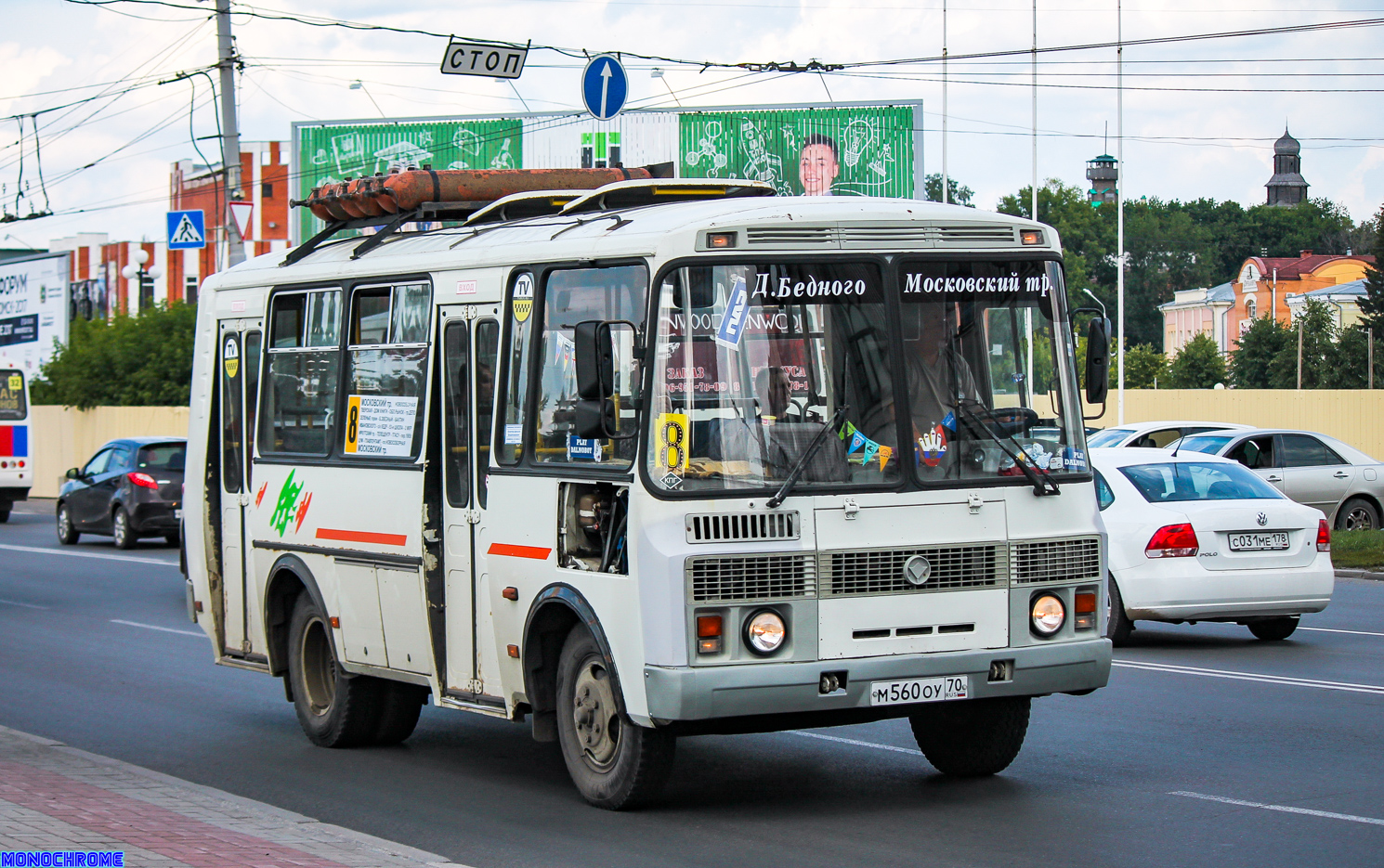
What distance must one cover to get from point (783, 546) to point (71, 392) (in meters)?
41.6

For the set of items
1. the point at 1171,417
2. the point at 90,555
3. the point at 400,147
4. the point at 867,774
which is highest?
the point at 400,147

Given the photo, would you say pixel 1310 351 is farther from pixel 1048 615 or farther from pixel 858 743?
pixel 1048 615

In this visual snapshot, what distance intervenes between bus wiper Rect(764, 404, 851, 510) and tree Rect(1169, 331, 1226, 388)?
94516mm

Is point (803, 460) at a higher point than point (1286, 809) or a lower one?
higher

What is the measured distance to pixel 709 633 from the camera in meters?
7.35

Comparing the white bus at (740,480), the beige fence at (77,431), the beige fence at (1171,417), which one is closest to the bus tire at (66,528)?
the beige fence at (1171,417)

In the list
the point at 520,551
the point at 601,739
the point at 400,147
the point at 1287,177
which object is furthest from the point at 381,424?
the point at 1287,177

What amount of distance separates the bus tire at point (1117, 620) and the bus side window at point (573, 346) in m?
6.64

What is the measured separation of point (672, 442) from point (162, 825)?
2.58 metres

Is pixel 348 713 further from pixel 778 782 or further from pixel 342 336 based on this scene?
pixel 778 782

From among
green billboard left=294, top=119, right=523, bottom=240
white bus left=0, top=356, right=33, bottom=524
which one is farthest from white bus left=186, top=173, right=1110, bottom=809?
green billboard left=294, top=119, right=523, bottom=240

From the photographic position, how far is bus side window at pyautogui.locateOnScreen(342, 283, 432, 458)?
30.8 feet

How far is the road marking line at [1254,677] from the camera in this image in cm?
1152

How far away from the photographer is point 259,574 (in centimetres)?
1090
